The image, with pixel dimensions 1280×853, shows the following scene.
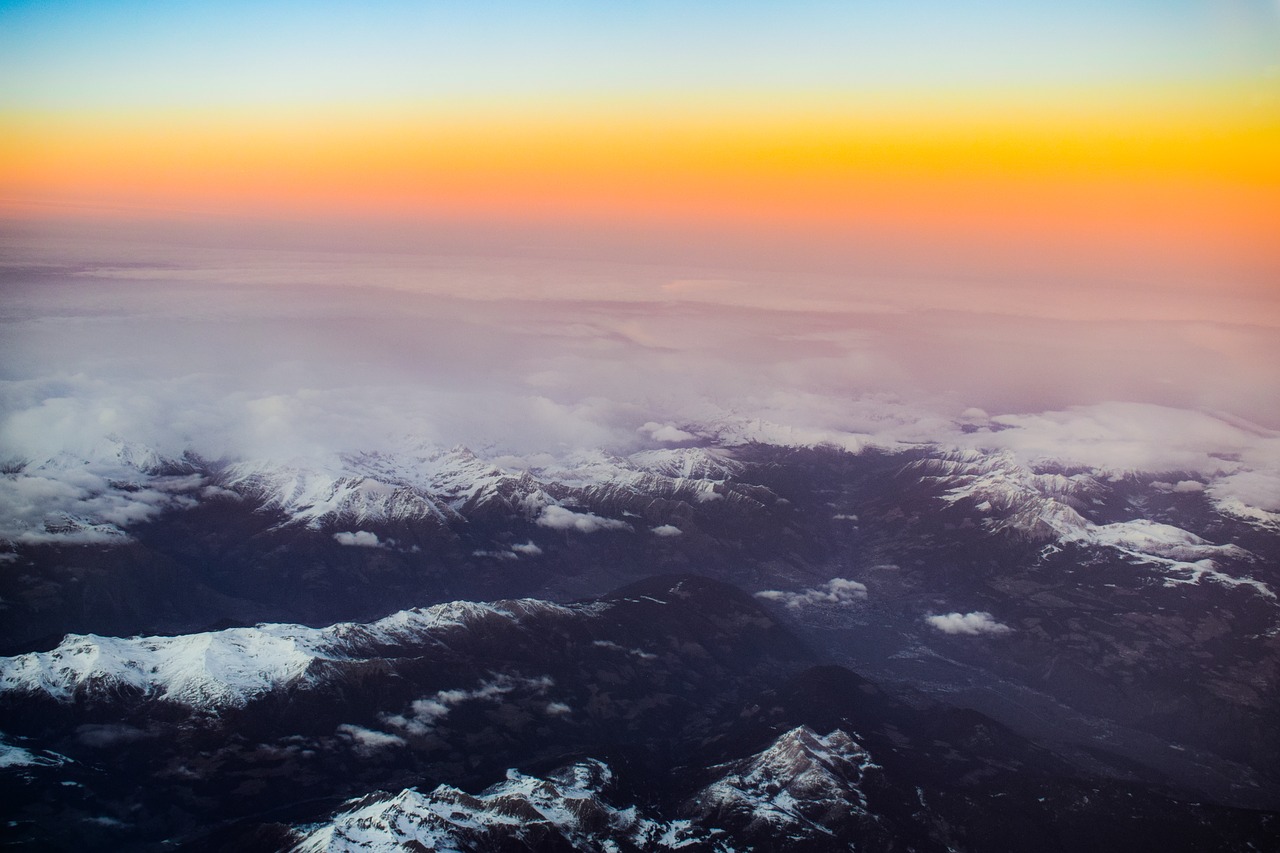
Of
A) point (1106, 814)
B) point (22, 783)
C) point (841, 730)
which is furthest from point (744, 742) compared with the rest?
point (22, 783)

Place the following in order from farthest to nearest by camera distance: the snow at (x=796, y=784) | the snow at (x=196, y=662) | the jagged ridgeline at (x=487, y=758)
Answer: the snow at (x=196, y=662)
the snow at (x=796, y=784)
the jagged ridgeline at (x=487, y=758)

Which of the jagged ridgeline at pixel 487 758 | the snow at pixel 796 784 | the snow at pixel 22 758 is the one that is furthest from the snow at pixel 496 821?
the snow at pixel 22 758

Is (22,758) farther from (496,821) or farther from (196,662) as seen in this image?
(496,821)

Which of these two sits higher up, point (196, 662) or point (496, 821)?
point (496, 821)

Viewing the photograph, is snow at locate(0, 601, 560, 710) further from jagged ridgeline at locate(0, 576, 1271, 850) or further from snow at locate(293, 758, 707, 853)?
snow at locate(293, 758, 707, 853)

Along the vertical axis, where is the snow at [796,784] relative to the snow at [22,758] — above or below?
below

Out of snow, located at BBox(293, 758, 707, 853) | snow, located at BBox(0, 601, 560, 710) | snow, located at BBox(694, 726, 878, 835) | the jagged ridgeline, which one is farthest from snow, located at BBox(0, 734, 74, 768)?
snow, located at BBox(694, 726, 878, 835)

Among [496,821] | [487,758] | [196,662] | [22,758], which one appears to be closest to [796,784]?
[496,821]

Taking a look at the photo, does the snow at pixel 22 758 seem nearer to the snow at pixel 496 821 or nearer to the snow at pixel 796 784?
the snow at pixel 496 821

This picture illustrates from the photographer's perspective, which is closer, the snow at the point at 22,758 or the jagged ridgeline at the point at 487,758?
the jagged ridgeline at the point at 487,758

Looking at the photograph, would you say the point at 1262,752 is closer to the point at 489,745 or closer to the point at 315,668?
the point at 489,745

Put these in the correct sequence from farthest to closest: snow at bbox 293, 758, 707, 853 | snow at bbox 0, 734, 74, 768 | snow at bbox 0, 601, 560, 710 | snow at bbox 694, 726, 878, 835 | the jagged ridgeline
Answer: snow at bbox 0, 601, 560, 710 → snow at bbox 694, 726, 878, 835 → snow at bbox 0, 734, 74, 768 → the jagged ridgeline → snow at bbox 293, 758, 707, 853

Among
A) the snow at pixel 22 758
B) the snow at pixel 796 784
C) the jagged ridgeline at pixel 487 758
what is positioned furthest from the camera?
the snow at pixel 796 784
